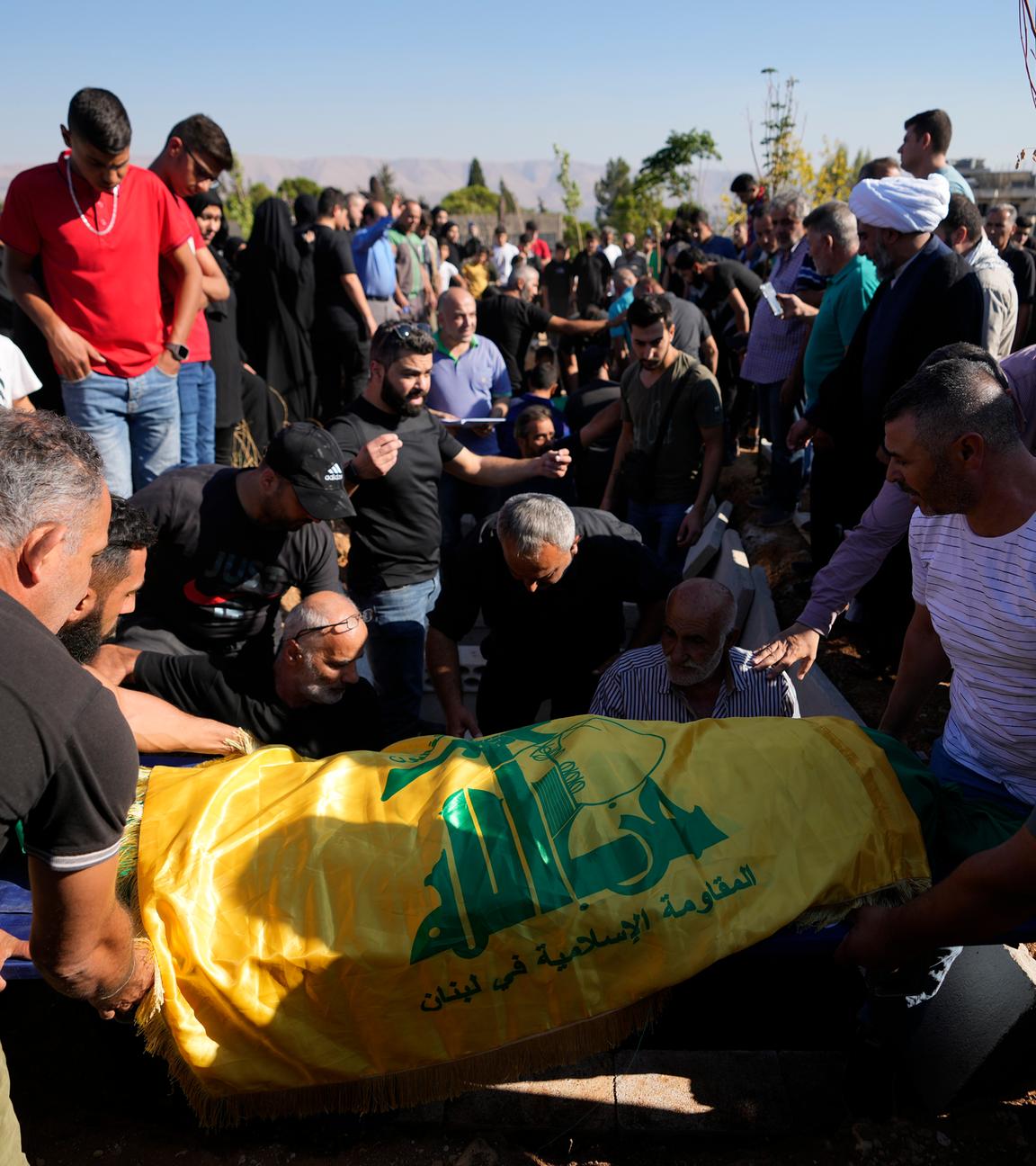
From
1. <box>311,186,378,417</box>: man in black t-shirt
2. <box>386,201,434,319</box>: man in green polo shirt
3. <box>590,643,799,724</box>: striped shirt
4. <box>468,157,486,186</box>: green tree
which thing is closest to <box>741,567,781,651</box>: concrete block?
<box>590,643,799,724</box>: striped shirt

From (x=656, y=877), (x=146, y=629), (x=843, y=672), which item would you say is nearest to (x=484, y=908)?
(x=656, y=877)

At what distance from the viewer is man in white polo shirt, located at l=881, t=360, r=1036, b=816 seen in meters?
2.33

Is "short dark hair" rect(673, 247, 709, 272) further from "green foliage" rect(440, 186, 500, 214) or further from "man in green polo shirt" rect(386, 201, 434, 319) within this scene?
"green foliage" rect(440, 186, 500, 214)

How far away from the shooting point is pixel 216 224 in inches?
251

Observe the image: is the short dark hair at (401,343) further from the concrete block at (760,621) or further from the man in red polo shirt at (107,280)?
the concrete block at (760,621)

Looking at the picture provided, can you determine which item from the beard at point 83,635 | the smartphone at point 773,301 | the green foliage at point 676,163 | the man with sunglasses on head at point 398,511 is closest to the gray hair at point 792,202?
the smartphone at point 773,301

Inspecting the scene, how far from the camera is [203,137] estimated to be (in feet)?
14.8

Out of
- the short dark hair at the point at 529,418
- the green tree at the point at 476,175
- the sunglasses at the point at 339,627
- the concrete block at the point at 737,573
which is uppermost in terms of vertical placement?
the green tree at the point at 476,175

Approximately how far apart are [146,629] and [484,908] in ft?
6.76

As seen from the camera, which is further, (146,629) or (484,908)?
(146,629)

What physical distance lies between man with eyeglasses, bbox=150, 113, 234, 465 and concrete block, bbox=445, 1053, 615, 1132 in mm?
3327

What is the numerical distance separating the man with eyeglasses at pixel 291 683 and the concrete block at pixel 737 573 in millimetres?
1873

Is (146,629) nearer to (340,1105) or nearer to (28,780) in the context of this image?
(340,1105)

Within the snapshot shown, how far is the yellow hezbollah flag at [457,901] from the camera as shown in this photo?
7.16ft
